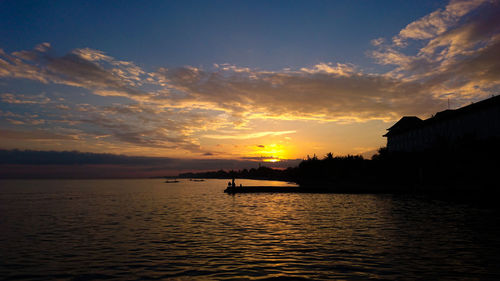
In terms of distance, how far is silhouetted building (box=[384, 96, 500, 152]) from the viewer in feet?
220

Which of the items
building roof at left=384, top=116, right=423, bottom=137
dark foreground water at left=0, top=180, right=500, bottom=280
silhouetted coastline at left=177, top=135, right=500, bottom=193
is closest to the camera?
dark foreground water at left=0, top=180, right=500, bottom=280

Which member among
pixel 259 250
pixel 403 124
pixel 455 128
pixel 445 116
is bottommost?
pixel 259 250

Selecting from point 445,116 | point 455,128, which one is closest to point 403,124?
point 445,116

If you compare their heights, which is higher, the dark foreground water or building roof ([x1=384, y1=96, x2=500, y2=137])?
building roof ([x1=384, y1=96, x2=500, y2=137])

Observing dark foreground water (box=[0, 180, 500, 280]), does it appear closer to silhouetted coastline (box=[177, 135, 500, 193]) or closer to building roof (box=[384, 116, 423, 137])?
silhouetted coastline (box=[177, 135, 500, 193])

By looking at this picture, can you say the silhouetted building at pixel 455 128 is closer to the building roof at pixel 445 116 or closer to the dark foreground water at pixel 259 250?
the building roof at pixel 445 116

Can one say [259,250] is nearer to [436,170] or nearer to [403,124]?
[436,170]

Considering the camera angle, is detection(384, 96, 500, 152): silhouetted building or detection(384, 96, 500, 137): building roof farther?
detection(384, 96, 500, 137): building roof

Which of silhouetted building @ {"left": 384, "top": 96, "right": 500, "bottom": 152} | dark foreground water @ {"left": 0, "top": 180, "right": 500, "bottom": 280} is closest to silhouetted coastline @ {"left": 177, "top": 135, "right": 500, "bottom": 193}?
silhouetted building @ {"left": 384, "top": 96, "right": 500, "bottom": 152}

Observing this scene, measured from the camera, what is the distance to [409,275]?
13.5 m

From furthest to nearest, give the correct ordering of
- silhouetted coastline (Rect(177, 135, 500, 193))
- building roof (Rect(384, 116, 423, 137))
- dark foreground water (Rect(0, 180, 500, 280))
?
building roof (Rect(384, 116, 423, 137))
silhouetted coastline (Rect(177, 135, 500, 193))
dark foreground water (Rect(0, 180, 500, 280))

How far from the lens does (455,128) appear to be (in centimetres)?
7938

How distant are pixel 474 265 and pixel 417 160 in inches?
2794

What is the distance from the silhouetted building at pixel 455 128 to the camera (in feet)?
220
